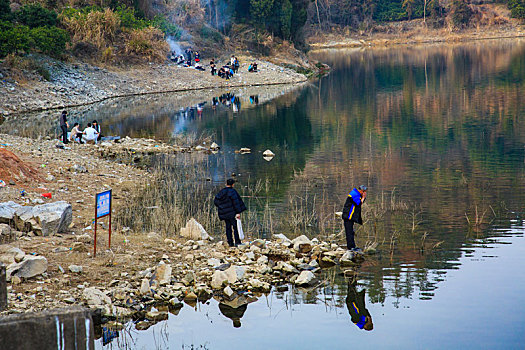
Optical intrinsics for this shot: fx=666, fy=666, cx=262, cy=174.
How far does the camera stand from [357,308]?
13125mm

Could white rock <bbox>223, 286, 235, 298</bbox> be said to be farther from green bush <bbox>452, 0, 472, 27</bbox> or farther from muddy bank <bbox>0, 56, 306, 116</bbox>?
green bush <bbox>452, 0, 472, 27</bbox>

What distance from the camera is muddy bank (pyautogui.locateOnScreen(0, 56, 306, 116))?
4850 cm

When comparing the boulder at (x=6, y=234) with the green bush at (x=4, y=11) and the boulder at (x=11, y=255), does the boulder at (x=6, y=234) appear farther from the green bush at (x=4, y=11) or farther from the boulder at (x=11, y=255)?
the green bush at (x=4, y=11)

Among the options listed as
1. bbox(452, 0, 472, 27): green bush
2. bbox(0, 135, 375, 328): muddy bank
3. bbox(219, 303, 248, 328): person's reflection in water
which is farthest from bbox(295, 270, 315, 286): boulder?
bbox(452, 0, 472, 27): green bush

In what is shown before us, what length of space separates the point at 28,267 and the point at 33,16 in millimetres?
49215

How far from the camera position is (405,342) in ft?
38.4

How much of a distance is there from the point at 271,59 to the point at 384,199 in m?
57.5

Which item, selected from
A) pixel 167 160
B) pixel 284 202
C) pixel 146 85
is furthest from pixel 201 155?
pixel 146 85

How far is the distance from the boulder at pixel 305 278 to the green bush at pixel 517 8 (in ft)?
386

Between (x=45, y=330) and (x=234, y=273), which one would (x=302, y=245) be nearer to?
(x=234, y=273)

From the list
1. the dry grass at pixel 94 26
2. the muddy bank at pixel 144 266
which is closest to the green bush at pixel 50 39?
the dry grass at pixel 94 26

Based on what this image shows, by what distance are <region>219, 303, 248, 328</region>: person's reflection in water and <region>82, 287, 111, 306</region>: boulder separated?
7.24 feet

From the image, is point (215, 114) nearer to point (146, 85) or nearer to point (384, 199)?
point (146, 85)

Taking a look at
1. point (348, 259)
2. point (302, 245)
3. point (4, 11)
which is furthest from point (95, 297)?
point (4, 11)
